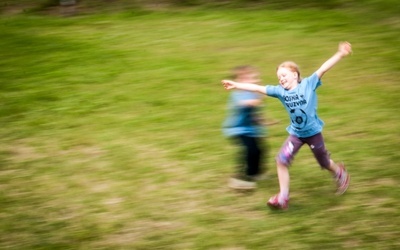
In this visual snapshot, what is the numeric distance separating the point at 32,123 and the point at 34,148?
90cm

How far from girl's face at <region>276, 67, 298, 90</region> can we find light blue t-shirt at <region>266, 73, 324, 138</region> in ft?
0.17

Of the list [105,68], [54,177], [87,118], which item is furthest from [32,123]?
[105,68]

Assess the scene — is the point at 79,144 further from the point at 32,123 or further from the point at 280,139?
the point at 280,139

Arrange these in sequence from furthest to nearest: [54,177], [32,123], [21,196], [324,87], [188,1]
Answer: [188,1] < [324,87] < [32,123] < [54,177] < [21,196]

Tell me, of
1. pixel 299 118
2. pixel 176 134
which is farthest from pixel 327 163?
pixel 176 134

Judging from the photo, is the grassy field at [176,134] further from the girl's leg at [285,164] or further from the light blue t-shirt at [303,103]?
the light blue t-shirt at [303,103]

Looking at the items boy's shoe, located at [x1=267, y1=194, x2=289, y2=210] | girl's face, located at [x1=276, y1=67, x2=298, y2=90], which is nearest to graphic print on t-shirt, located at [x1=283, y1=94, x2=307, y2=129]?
girl's face, located at [x1=276, y1=67, x2=298, y2=90]

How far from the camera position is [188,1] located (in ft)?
51.2

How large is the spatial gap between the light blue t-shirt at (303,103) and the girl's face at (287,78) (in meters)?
0.05

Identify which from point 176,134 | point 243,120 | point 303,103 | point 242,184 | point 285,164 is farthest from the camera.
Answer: point 176,134

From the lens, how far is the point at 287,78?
5672 millimetres

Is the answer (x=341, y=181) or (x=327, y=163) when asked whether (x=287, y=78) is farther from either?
(x=341, y=181)

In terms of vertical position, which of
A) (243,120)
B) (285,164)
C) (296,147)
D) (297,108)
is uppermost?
(297,108)

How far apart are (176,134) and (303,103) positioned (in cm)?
285
